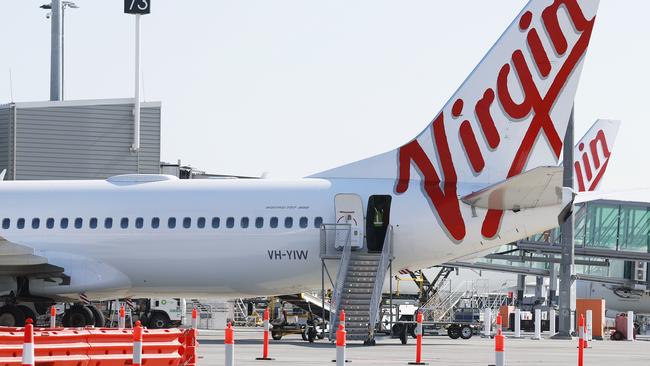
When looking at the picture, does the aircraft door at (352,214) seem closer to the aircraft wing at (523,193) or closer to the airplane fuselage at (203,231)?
the airplane fuselage at (203,231)

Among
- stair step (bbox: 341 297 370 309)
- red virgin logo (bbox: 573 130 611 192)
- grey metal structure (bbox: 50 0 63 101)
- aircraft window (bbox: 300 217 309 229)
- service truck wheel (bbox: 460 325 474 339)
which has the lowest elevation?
service truck wheel (bbox: 460 325 474 339)

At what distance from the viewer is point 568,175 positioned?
1465 inches

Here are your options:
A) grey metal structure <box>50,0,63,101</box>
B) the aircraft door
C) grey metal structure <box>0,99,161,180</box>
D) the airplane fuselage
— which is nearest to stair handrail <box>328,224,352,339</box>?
the aircraft door

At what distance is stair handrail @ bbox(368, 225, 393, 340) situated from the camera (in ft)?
90.3

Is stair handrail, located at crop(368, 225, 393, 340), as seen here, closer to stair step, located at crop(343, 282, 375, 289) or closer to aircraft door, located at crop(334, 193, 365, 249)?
stair step, located at crop(343, 282, 375, 289)

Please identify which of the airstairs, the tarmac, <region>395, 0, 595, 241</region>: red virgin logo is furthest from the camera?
<region>395, 0, 595, 241</region>: red virgin logo

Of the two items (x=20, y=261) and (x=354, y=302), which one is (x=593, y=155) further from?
(x=20, y=261)

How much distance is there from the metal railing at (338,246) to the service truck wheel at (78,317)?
6799 millimetres

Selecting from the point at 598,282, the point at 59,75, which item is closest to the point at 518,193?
the point at 59,75

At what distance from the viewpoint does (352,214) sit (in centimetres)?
2834

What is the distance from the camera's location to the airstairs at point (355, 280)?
2752cm

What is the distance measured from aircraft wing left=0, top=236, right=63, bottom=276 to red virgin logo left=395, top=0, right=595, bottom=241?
8.53 metres

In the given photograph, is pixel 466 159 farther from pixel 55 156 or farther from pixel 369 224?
pixel 55 156

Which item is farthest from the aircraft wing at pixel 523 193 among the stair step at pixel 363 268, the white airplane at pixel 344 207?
the stair step at pixel 363 268
